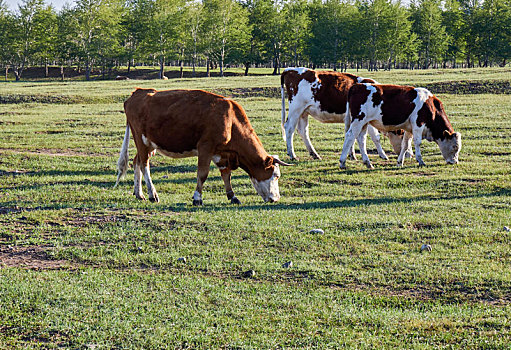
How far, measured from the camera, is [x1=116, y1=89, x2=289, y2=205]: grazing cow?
10626 mm

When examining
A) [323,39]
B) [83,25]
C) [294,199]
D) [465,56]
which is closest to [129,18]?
[83,25]

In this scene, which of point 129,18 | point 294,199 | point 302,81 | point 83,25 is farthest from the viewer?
point 129,18

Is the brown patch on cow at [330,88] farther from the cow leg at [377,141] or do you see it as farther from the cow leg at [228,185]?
the cow leg at [228,185]

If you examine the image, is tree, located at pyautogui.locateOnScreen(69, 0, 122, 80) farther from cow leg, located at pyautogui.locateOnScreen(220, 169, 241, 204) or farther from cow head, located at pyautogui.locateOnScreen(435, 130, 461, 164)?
cow leg, located at pyautogui.locateOnScreen(220, 169, 241, 204)

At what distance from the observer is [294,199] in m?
11.7

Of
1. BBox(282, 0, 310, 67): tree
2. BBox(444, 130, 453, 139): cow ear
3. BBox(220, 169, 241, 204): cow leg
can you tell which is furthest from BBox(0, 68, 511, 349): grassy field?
BBox(282, 0, 310, 67): tree

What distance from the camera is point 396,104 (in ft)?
49.6

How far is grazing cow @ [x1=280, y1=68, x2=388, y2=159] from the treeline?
66.7 m

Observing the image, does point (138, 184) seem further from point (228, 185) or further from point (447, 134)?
point (447, 134)

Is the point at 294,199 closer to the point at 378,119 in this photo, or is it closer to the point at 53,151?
the point at 378,119

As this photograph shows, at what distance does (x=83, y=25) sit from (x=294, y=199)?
269 feet

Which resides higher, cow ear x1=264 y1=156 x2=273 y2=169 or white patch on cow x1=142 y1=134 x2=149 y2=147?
white patch on cow x1=142 y1=134 x2=149 y2=147

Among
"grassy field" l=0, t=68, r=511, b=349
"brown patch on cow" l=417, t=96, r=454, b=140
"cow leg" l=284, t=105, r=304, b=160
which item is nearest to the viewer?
"grassy field" l=0, t=68, r=511, b=349

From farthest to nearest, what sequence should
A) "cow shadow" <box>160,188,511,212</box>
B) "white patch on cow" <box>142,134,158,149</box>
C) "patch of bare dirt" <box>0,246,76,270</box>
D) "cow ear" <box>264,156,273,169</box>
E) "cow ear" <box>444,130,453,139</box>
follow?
"cow ear" <box>444,130,453,139</box>
"white patch on cow" <box>142,134,158,149</box>
"cow ear" <box>264,156,273,169</box>
"cow shadow" <box>160,188,511,212</box>
"patch of bare dirt" <box>0,246,76,270</box>
